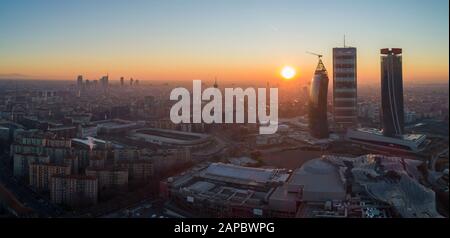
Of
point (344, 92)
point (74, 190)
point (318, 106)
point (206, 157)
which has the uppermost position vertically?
point (344, 92)

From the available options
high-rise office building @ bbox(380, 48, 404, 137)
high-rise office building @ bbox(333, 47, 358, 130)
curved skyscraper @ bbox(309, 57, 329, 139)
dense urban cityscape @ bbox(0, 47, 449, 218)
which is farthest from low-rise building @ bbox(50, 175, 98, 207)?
high-rise office building @ bbox(333, 47, 358, 130)

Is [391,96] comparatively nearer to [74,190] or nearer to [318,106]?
[318,106]

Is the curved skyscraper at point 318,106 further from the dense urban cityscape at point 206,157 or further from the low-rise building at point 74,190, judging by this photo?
the low-rise building at point 74,190

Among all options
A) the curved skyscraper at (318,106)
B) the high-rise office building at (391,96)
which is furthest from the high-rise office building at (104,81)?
the high-rise office building at (391,96)

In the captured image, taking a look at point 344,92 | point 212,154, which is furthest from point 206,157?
point 344,92

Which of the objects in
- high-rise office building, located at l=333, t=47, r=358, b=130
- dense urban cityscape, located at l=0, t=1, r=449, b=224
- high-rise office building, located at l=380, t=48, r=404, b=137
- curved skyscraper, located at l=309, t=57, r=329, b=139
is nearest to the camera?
dense urban cityscape, located at l=0, t=1, r=449, b=224

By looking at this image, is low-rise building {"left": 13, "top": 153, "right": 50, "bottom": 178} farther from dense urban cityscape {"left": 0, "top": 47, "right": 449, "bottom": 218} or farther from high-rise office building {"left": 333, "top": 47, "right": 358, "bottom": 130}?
high-rise office building {"left": 333, "top": 47, "right": 358, "bottom": 130}
